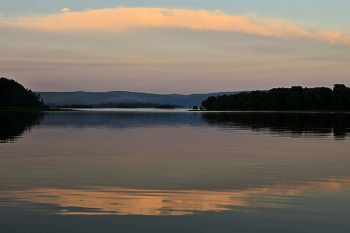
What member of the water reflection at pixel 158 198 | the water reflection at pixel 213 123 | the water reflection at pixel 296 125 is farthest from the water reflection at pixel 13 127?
the water reflection at pixel 296 125

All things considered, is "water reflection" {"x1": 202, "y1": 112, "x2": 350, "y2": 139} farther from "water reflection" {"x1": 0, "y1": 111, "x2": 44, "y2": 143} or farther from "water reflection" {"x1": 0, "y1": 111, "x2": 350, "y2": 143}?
"water reflection" {"x1": 0, "y1": 111, "x2": 44, "y2": 143}

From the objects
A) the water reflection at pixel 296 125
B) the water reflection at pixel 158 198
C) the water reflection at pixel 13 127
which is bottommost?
the water reflection at pixel 158 198

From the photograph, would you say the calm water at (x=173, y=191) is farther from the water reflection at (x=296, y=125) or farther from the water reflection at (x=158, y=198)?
the water reflection at (x=296, y=125)

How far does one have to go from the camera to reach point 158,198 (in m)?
15.0

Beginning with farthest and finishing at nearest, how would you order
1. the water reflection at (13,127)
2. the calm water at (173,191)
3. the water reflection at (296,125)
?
1. the water reflection at (296,125)
2. the water reflection at (13,127)
3. the calm water at (173,191)

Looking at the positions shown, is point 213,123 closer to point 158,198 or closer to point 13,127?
point 13,127

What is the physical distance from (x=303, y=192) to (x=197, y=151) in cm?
1358

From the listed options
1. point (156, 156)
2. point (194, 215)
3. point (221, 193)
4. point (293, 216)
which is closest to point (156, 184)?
point (221, 193)

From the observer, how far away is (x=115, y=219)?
484 inches

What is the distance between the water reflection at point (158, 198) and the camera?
13.4 m

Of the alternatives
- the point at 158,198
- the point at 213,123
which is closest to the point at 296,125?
the point at 213,123

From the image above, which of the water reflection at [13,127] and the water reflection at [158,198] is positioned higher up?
Answer: the water reflection at [13,127]

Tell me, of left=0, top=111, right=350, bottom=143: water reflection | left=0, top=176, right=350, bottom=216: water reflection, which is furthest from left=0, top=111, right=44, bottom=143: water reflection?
left=0, top=176, right=350, bottom=216: water reflection

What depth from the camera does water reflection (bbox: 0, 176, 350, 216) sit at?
528 inches
